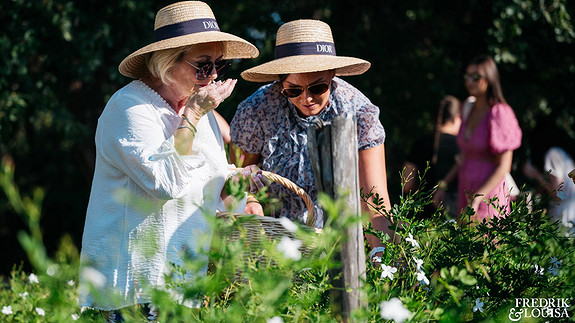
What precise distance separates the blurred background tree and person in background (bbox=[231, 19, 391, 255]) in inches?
132

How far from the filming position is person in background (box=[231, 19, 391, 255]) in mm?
2617

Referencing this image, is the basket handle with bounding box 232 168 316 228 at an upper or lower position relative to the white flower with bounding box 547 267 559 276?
upper

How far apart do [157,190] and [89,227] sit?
1.16ft

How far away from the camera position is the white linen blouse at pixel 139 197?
6.97ft

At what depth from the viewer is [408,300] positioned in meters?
1.70

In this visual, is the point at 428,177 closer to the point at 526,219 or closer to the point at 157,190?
the point at 526,219

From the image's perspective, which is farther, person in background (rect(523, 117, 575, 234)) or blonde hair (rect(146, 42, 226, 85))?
person in background (rect(523, 117, 575, 234))

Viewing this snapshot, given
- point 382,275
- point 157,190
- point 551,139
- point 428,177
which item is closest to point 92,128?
point 428,177

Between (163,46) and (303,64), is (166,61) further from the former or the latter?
(303,64)

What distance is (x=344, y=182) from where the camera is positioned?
1.80 metres

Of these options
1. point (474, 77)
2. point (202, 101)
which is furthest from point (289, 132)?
point (474, 77)

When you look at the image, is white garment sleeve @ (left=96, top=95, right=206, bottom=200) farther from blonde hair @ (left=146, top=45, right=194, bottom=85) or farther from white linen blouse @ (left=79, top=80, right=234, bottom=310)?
blonde hair @ (left=146, top=45, right=194, bottom=85)

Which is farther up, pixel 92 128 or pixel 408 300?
pixel 408 300

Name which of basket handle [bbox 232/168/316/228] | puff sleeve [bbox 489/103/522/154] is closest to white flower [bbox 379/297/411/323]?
basket handle [bbox 232/168/316/228]
